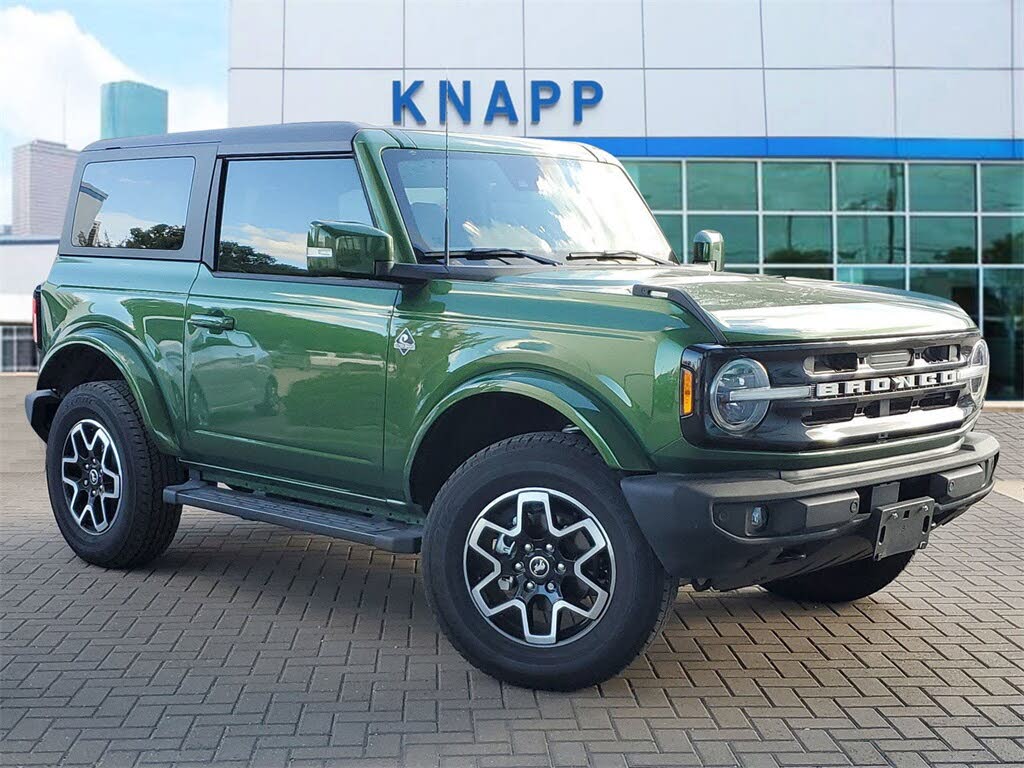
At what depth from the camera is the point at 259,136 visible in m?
5.89

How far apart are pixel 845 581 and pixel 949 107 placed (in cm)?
1998

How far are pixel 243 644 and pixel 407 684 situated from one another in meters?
0.89

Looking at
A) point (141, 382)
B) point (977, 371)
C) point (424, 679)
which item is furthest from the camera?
point (141, 382)

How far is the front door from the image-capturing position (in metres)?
5.14

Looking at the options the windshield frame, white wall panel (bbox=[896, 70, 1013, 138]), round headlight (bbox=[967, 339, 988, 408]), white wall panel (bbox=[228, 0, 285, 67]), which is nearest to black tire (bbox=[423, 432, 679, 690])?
the windshield frame

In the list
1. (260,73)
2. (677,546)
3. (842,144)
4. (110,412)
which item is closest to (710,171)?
(842,144)

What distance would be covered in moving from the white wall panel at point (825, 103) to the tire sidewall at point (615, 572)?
20.2 meters

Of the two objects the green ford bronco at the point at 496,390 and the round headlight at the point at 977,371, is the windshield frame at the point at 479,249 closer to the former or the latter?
the green ford bronco at the point at 496,390

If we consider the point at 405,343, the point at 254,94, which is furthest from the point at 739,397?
the point at 254,94

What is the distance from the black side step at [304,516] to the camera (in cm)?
494

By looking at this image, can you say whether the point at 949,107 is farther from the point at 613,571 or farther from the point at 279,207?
the point at 613,571

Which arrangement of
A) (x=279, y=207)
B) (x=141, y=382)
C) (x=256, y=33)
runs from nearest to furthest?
1. (x=279, y=207)
2. (x=141, y=382)
3. (x=256, y=33)

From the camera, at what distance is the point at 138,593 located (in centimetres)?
605

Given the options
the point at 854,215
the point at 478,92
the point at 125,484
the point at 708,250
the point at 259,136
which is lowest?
the point at 125,484
